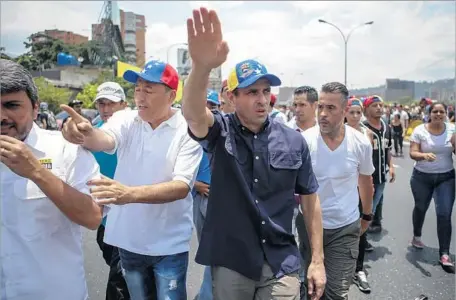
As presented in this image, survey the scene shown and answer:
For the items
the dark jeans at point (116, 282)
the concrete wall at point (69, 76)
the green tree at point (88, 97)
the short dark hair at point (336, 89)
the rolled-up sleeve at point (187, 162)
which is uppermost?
the concrete wall at point (69, 76)

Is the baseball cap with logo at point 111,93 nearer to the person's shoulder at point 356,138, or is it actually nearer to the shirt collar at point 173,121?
→ the shirt collar at point 173,121

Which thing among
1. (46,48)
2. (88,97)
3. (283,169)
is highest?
(46,48)

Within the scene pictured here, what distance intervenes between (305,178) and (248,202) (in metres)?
0.44

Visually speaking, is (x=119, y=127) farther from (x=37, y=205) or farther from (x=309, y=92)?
(x=309, y=92)

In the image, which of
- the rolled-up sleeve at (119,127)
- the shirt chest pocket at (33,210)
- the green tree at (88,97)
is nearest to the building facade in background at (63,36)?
the green tree at (88,97)

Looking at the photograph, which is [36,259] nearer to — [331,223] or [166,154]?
[166,154]

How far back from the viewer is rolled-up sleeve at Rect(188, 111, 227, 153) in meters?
2.13

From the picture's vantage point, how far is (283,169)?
2.25m

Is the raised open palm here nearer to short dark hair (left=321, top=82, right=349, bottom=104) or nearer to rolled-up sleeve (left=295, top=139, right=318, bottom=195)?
rolled-up sleeve (left=295, top=139, right=318, bottom=195)

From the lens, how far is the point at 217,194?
7.37ft

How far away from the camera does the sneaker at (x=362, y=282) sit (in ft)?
13.5

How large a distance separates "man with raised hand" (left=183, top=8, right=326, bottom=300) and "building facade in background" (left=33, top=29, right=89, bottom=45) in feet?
200

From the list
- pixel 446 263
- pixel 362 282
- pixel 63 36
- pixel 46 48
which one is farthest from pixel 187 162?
pixel 63 36

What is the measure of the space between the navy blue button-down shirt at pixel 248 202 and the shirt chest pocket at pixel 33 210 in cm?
79
